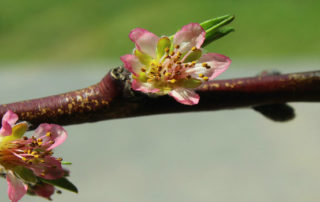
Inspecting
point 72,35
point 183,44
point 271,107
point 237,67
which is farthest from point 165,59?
point 72,35

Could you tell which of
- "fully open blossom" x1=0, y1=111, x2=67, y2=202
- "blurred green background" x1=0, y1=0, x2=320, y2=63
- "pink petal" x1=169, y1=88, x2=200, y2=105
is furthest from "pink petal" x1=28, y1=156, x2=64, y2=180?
"blurred green background" x1=0, y1=0, x2=320, y2=63

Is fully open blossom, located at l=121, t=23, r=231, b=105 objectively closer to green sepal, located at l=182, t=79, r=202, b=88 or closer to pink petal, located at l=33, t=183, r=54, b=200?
green sepal, located at l=182, t=79, r=202, b=88

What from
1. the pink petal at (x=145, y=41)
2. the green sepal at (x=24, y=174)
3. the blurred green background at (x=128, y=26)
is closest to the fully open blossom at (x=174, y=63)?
the pink petal at (x=145, y=41)

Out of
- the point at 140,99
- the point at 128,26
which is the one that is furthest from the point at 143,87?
the point at 128,26

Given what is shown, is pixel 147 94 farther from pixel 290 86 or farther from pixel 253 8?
pixel 253 8

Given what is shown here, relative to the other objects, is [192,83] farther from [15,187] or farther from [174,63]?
[15,187]
